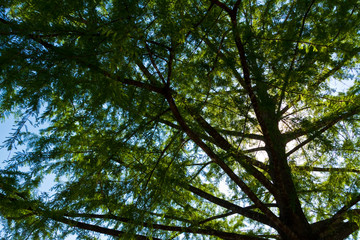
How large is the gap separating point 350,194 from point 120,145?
80.0 inches

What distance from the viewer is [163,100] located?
2.51 metres

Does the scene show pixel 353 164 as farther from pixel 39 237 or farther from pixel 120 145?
pixel 39 237

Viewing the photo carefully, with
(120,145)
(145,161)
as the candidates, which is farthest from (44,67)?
(145,161)

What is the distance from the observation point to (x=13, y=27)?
129 centimetres

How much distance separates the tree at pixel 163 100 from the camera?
57.7 inches

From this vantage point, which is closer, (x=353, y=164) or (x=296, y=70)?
(x=296, y=70)

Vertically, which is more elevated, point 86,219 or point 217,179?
point 217,179

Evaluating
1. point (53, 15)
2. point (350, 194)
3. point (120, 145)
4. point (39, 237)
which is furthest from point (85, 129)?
point (350, 194)

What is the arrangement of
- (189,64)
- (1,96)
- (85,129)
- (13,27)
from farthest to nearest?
(85,129), (189,64), (1,96), (13,27)

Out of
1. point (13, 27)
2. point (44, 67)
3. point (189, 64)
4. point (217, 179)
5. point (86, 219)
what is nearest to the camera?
point (13, 27)

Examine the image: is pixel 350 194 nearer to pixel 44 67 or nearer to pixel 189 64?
pixel 189 64

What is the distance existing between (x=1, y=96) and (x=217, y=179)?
2420mm

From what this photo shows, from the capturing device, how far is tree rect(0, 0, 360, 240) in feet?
4.81

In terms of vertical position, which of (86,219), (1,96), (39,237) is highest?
(1,96)
